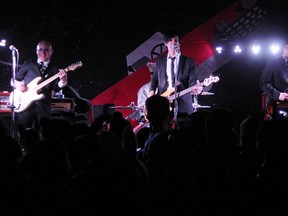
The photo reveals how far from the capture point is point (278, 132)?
2723mm

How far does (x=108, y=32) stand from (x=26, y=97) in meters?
3.29

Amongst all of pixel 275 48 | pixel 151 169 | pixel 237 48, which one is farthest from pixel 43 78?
pixel 275 48

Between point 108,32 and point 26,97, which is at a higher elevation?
point 108,32

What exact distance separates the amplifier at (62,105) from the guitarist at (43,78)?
51 cm

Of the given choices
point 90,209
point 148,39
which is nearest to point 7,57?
point 148,39

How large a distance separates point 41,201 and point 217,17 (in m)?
8.96

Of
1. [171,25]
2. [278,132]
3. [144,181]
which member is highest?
[171,25]

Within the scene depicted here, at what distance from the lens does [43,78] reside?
284 inches

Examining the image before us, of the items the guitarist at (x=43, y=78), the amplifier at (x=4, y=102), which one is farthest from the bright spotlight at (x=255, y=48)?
the amplifier at (x=4, y=102)

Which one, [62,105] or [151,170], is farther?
[62,105]

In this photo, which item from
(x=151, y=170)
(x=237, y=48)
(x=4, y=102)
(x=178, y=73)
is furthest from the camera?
(x=237, y=48)

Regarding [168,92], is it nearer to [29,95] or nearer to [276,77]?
[29,95]

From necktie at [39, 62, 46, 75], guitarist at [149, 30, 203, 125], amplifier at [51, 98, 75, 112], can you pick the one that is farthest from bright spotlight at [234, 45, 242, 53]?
necktie at [39, 62, 46, 75]

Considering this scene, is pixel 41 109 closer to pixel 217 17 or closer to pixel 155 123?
pixel 155 123
